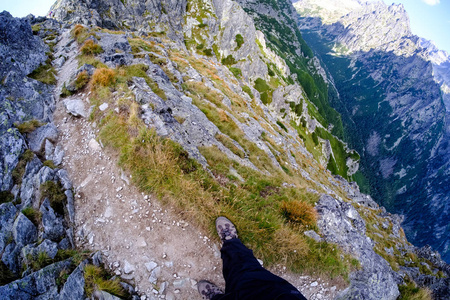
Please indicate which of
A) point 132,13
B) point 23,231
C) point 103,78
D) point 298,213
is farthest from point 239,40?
point 23,231

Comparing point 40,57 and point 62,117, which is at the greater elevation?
point 40,57

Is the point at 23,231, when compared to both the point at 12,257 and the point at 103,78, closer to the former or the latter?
the point at 12,257

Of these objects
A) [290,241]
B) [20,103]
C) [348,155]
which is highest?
[290,241]

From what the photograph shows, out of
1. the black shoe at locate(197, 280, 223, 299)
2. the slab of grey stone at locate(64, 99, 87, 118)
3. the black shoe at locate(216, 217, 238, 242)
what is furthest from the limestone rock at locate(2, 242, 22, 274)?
the slab of grey stone at locate(64, 99, 87, 118)

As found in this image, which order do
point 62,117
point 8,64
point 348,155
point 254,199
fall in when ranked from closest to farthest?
point 254,199, point 62,117, point 8,64, point 348,155

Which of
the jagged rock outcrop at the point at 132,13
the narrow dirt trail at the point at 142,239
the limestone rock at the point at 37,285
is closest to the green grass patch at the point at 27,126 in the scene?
the narrow dirt trail at the point at 142,239

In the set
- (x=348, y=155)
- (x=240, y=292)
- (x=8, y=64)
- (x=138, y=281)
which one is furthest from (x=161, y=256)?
(x=348, y=155)

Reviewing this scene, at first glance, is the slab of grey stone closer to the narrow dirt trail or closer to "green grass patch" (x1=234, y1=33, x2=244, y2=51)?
the narrow dirt trail

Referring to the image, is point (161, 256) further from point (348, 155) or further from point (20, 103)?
point (348, 155)
